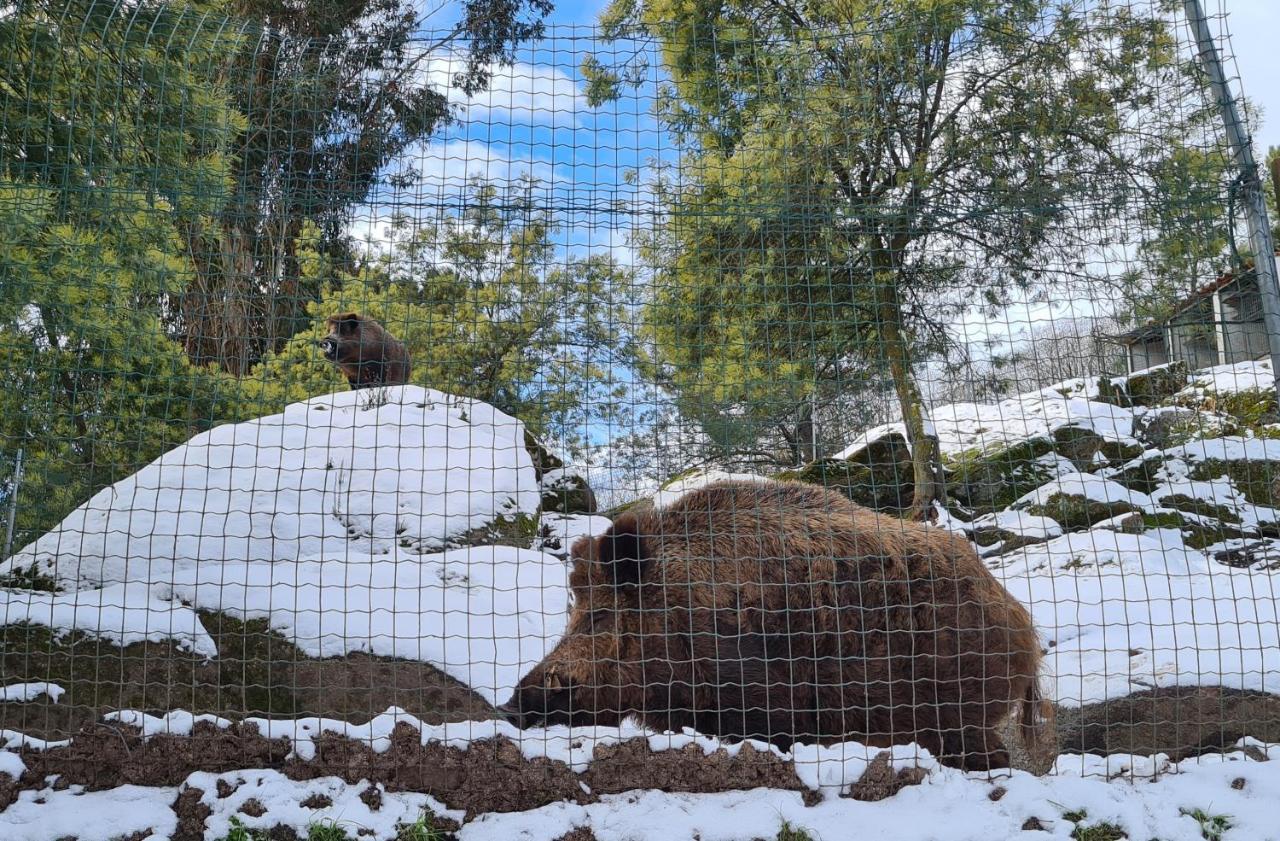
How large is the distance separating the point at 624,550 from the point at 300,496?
2.02m

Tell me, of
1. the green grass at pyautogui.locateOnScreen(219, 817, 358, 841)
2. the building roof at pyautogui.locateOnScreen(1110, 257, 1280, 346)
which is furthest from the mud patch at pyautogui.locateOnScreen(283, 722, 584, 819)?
the building roof at pyautogui.locateOnScreen(1110, 257, 1280, 346)

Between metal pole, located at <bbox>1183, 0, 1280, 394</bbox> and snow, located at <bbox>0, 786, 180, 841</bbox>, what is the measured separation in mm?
5496

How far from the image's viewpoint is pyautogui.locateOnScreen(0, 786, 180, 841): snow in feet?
12.7

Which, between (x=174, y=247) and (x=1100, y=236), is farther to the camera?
(x=174, y=247)

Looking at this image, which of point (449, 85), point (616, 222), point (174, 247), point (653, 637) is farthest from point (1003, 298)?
point (174, 247)

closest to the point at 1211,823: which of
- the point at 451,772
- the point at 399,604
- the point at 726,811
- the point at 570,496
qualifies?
the point at 726,811

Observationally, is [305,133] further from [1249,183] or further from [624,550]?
[1249,183]

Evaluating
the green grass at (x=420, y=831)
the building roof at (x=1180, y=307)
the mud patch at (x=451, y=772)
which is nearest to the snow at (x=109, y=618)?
the mud patch at (x=451, y=772)

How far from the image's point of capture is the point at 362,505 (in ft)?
21.5

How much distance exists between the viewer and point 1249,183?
5.26 meters

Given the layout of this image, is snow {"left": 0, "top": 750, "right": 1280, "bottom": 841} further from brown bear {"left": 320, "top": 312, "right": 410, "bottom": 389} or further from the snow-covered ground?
brown bear {"left": 320, "top": 312, "right": 410, "bottom": 389}

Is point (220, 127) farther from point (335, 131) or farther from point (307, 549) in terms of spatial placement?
point (307, 549)

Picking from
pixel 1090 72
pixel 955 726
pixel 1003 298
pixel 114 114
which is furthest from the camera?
pixel 1090 72

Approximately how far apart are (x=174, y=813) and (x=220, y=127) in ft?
11.2
